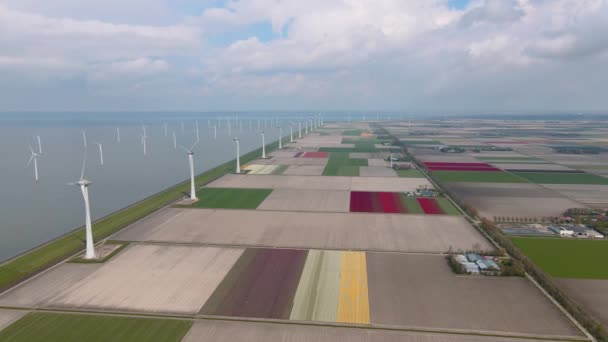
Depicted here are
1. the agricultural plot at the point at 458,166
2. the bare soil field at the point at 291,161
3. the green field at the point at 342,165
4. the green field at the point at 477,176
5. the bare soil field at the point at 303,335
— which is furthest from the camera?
the bare soil field at the point at 291,161

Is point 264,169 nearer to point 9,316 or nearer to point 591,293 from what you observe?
point 9,316

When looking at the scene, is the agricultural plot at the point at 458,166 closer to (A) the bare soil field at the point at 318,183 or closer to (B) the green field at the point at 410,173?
(B) the green field at the point at 410,173

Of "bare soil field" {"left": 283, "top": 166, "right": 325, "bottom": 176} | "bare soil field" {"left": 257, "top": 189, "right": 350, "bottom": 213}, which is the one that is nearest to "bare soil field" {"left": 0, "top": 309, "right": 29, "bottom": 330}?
"bare soil field" {"left": 257, "top": 189, "right": 350, "bottom": 213}

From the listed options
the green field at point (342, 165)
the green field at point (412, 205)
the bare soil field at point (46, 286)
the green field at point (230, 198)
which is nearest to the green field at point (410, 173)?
the green field at point (342, 165)

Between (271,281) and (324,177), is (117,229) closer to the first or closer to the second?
(271,281)

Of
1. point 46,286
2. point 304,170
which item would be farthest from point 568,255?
point 304,170

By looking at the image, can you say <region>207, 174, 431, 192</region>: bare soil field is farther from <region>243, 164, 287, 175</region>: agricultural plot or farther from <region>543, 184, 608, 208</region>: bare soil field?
<region>543, 184, 608, 208</region>: bare soil field

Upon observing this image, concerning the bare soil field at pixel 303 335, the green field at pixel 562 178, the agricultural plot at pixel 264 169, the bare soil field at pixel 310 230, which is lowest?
the bare soil field at pixel 303 335
